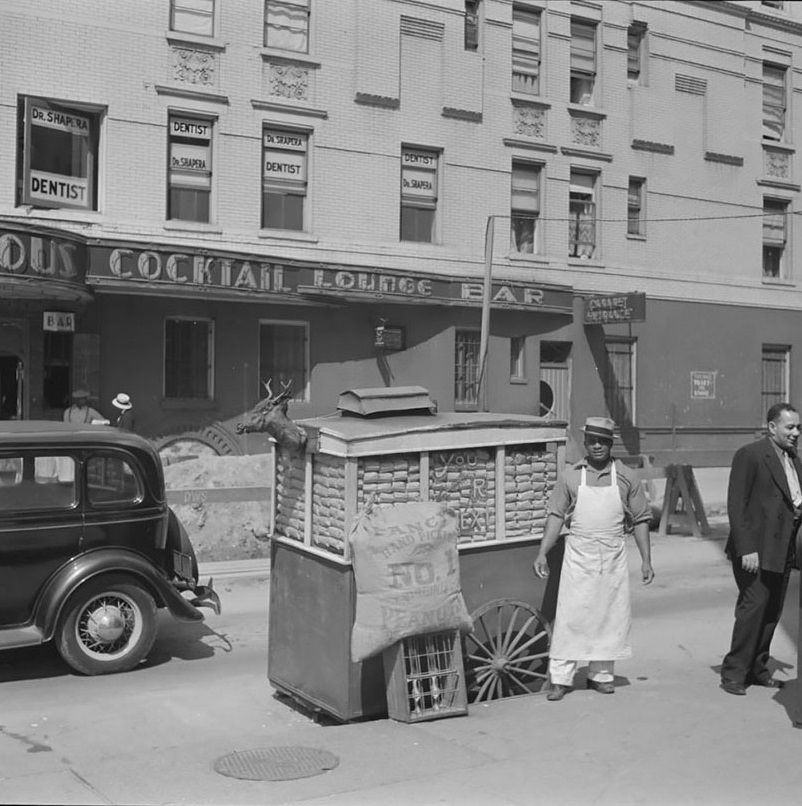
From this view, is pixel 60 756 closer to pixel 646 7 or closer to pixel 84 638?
→ pixel 84 638

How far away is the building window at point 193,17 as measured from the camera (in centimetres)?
1880

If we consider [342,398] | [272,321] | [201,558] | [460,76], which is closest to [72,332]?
[272,321]

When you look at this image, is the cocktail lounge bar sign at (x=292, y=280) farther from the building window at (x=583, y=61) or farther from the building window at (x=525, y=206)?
the building window at (x=583, y=61)

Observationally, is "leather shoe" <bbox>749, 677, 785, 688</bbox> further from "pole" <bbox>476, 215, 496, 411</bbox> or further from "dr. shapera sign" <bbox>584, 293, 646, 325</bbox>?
"dr. shapera sign" <bbox>584, 293, 646, 325</bbox>

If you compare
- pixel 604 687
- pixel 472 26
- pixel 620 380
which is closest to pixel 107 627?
pixel 604 687

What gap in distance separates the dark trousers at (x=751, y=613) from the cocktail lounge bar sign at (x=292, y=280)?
12.5 meters

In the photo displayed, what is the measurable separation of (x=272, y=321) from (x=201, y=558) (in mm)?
8013

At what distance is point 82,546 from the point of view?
26.5 feet

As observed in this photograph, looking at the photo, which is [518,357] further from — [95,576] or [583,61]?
[95,576]

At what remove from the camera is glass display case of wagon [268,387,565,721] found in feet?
Answer: 21.0

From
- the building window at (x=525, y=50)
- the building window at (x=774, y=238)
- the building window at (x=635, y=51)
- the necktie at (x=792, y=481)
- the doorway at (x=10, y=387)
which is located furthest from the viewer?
the building window at (x=774, y=238)

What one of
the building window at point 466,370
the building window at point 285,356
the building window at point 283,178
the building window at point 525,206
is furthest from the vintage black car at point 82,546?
the building window at point 525,206

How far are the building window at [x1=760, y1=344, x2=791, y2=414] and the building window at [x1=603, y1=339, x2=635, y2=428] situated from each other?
4.48 m

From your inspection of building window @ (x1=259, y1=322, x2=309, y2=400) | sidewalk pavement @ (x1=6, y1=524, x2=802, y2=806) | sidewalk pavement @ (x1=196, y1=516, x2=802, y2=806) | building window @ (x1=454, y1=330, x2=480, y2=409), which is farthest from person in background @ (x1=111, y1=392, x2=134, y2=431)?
sidewalk pavement @ (x1=196, y1=516, x2=802, y2=806)
